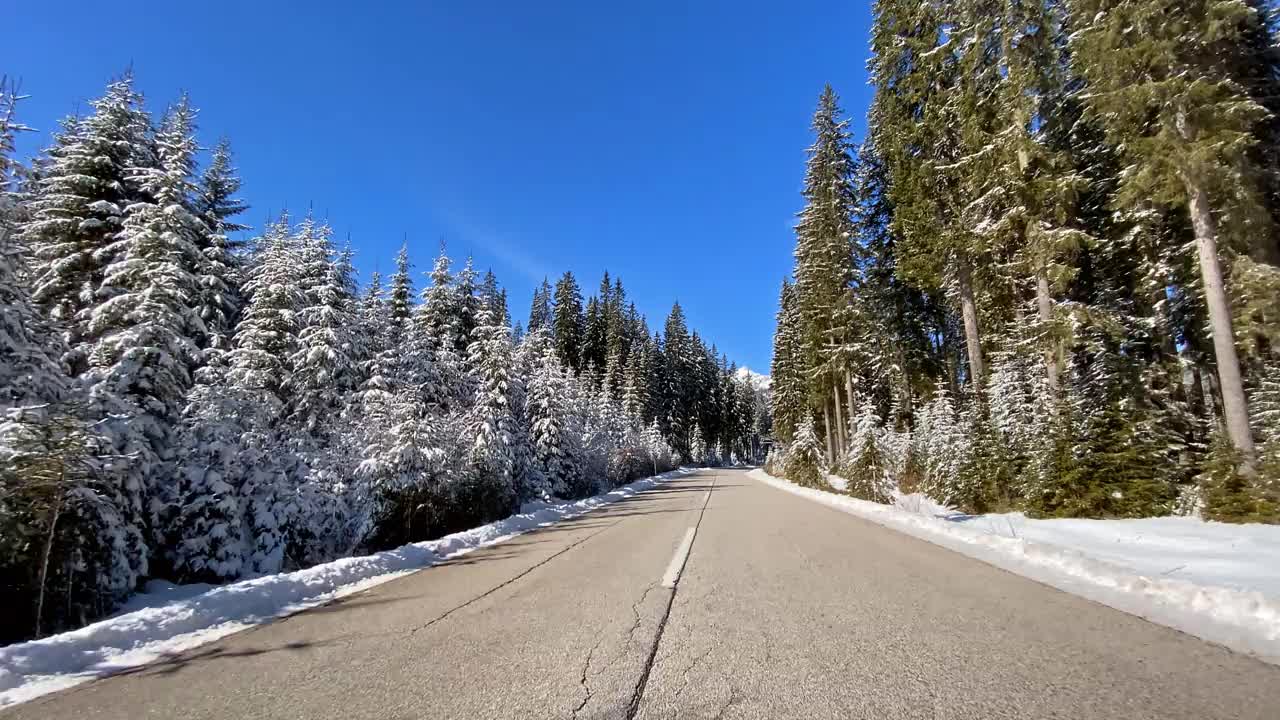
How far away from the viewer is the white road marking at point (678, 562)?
6226 mm

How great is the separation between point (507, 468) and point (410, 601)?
14110 mm

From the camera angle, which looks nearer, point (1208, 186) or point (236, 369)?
point (1208, 186)

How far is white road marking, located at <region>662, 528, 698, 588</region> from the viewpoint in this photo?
245 inches

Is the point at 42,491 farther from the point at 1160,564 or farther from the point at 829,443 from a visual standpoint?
the point at 829,443

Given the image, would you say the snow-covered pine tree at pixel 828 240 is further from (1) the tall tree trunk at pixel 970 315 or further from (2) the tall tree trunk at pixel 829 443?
(1) the tall tree trunk at pixel 970 315

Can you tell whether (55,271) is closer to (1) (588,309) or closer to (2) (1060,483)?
(2) (1060,483)

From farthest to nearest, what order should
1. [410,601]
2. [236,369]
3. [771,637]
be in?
[236,369] < [410,601] < [771,637]

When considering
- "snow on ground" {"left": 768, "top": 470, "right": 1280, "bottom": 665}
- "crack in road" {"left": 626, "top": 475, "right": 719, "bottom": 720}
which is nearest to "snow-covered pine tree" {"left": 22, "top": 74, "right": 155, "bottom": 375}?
"crack in road" {"left": 626, "top": 475, "right": 719, "bottom": 720}

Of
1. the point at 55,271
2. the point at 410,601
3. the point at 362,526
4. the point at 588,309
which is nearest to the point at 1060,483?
the point at 410,601

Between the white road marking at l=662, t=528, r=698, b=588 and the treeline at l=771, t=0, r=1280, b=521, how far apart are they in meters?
7.98

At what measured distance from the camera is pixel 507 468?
19.7 meters

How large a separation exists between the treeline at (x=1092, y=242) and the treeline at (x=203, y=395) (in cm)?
1461

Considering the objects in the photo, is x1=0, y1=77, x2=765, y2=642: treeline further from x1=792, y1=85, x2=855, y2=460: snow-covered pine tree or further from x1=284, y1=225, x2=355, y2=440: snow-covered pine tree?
x1=792, y1=85, x2=855, y2=460: snow-covered pine tree

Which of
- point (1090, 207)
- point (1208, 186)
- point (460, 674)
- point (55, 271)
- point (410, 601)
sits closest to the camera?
point (460, 674)
